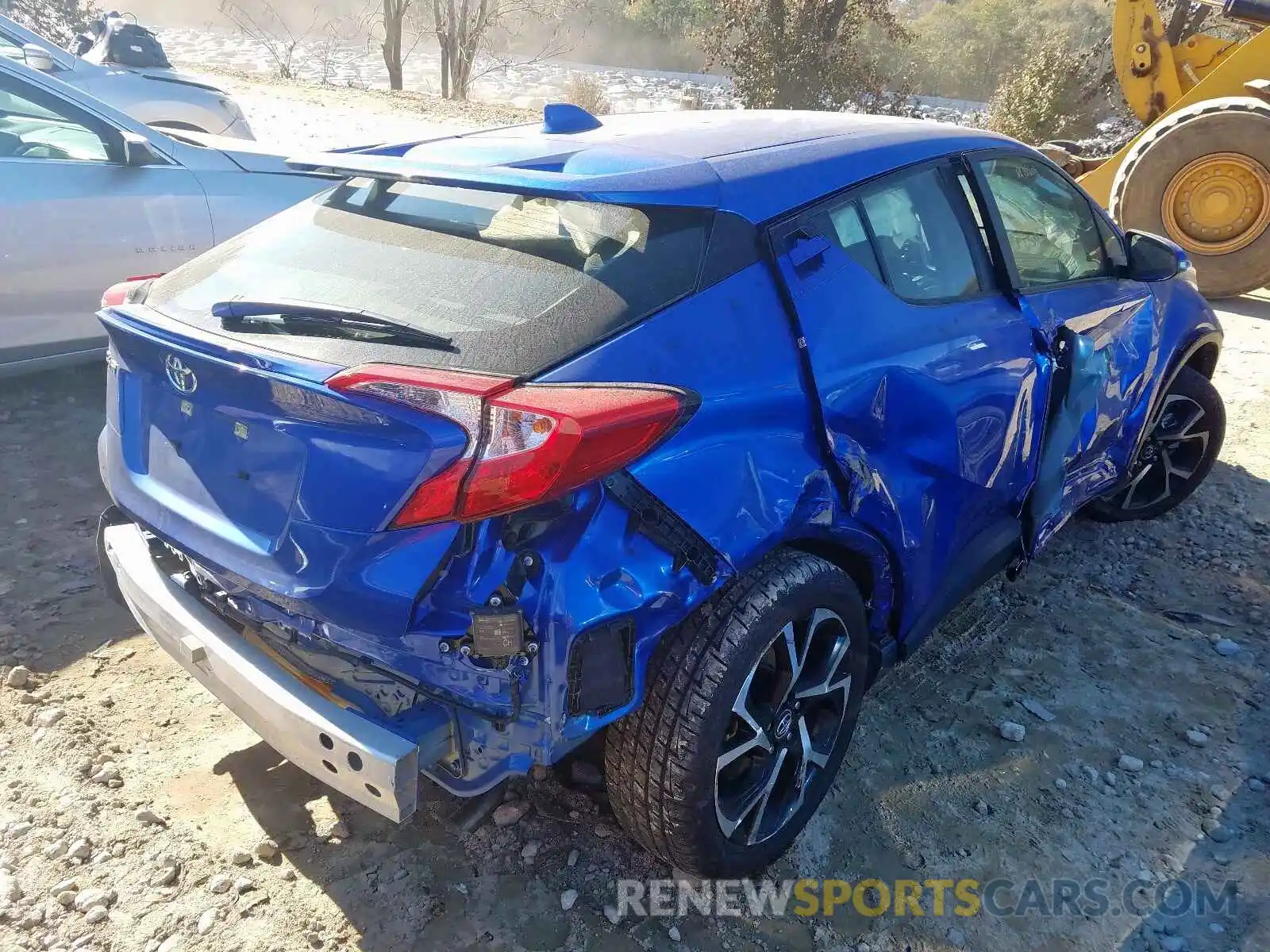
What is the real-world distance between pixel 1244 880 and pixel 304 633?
2.46 metres

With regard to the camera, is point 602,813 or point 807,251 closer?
point 807,251

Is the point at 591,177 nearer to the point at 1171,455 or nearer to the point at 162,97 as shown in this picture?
the point at 1171,455

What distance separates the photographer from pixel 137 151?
453 centimetres

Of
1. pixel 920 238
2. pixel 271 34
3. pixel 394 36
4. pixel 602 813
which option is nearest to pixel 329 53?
pixel 271 34

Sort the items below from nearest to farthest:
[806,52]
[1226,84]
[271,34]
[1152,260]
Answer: [1152,260], [1226,84], [806,52], [271,34]

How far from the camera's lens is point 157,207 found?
461cm

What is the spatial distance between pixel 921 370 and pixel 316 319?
150 cm

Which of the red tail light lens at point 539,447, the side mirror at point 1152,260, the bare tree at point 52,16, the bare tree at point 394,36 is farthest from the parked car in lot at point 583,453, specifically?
the bare tree at point 394,36

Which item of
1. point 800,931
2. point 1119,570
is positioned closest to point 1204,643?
point 1119,570

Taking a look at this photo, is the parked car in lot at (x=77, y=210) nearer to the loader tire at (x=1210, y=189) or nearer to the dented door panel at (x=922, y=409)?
the dented door panel at (x=922, y=409)

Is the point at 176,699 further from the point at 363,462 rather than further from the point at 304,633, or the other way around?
the point at 363,462

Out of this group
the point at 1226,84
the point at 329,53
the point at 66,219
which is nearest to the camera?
the point at 66,219

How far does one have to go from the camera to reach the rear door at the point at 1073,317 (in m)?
3.00

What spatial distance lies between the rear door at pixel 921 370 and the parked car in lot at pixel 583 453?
0.01 m
